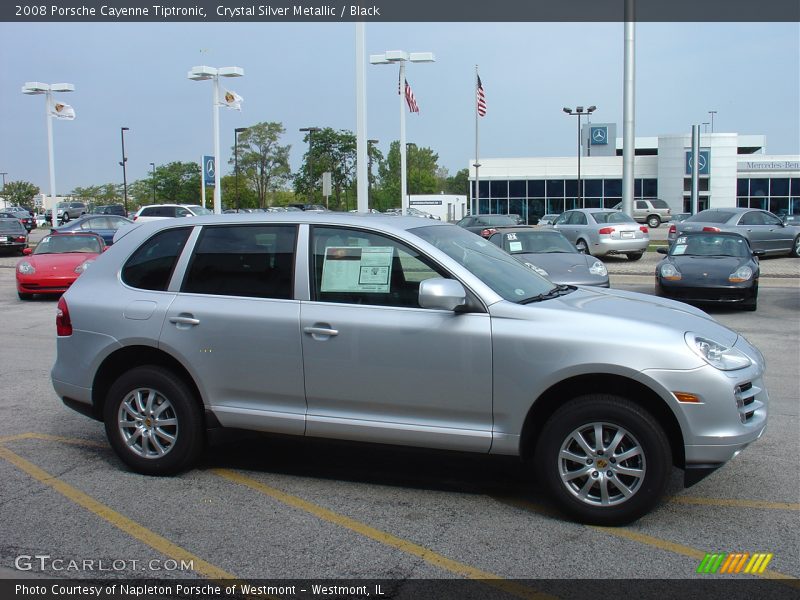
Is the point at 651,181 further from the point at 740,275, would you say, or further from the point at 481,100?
the point at 740,275

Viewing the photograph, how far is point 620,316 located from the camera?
468 centimetres

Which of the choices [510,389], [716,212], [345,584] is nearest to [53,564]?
[345,584]

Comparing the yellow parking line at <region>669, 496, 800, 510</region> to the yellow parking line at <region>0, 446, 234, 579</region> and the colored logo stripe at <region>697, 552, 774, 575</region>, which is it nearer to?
the colored logo stripe at <region>697, 552, 774, 575</region>

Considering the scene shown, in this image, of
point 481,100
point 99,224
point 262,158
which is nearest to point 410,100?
point 481,100

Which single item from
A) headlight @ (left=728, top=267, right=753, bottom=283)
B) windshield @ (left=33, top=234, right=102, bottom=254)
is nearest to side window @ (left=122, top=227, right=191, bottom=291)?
headlight @ (left=728, top=267, right=753, bottom=283)

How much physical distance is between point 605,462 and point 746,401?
87 cm

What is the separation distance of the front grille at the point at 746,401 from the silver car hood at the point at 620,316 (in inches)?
11.4

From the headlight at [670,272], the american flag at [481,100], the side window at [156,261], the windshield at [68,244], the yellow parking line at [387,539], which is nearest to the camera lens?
the yellow parking line at [387,539]

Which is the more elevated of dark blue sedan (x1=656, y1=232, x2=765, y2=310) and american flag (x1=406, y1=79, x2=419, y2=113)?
american flag (x1=406, y1=79, x2=419, y2=113)

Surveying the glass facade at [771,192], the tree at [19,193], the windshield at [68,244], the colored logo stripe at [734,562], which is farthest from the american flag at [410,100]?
the tree at [19,193]

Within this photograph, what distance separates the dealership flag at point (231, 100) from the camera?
3744 centimetres

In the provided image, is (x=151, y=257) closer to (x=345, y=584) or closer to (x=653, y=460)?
(x=345, y=584)

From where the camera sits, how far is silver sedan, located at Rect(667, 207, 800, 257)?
23469mm

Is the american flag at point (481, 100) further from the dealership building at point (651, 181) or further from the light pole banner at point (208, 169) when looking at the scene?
the dealership building at point (651, 181)
